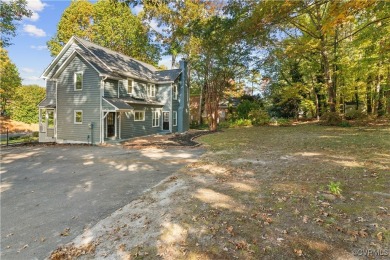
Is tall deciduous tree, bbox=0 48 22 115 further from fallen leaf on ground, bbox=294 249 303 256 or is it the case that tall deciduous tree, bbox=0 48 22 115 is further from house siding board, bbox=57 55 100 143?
fallen leaf on ground, bbox=294 249 303 256

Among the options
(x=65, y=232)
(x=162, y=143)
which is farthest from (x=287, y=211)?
(x=162, y=143)

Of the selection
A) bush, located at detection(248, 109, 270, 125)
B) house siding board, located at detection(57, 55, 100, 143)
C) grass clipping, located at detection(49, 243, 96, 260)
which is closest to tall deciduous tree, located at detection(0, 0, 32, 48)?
house siding board, located at detection(57, 55, 100, 143)

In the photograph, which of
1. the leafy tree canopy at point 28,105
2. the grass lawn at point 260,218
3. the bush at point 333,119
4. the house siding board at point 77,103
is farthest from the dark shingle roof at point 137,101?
the leafy tree canopy at point 28,105

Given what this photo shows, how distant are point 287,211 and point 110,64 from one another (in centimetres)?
1854

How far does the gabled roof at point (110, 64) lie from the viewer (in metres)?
17.8

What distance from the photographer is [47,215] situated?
530 centimetres

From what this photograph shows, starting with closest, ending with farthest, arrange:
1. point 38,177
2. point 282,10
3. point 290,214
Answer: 1. point 290,214
2. point 282,10
3. point 38,177

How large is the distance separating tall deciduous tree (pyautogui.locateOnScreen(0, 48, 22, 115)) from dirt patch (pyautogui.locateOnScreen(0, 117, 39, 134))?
458 centimetres

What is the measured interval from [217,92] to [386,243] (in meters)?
23.6

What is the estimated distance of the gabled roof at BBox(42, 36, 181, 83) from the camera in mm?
17788

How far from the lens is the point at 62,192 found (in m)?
6.77

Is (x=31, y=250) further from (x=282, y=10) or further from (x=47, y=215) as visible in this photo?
(x=282, y=10)

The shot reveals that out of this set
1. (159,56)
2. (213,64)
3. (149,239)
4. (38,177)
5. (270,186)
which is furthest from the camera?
(159,56)

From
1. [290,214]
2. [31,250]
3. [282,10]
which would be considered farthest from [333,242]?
[282,10]
